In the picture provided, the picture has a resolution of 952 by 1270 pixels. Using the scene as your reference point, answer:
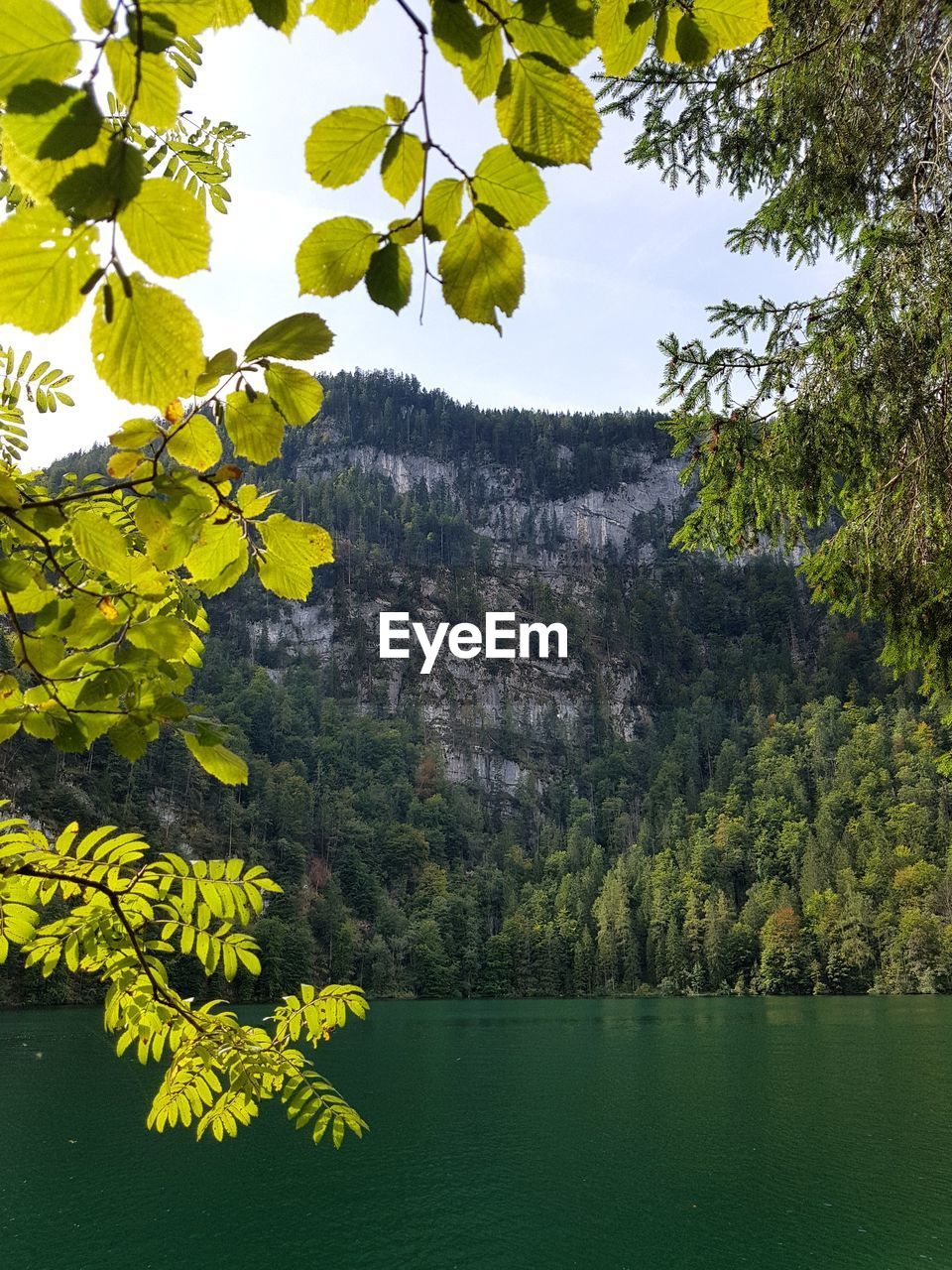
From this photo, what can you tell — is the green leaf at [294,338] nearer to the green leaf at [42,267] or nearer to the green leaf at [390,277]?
the green leaf at [390,277]

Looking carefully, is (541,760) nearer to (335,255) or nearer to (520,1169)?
(520,1169)

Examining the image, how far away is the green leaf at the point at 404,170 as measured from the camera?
51 centimetres

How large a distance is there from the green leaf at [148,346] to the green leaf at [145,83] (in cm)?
8

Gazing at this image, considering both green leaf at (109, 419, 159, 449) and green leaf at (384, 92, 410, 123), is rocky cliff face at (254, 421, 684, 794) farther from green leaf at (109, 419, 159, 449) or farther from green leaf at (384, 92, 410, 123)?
green leaf at (384, 92, 410, 123)

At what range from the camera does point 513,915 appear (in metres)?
77.6

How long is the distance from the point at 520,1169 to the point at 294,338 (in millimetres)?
19316

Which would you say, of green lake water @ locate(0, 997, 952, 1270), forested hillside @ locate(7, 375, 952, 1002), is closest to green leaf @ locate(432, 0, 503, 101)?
green lake water @ locate(0, 997, 952, 1270)

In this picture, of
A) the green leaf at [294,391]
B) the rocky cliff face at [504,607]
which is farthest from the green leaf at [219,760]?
the rocky cliff face at [504,607]

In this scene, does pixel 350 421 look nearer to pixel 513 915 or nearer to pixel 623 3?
pixel 513 915

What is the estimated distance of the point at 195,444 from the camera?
657mm

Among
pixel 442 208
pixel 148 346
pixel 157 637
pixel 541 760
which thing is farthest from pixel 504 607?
pixel 148 346

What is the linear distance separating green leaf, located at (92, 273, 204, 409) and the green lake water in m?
10.6

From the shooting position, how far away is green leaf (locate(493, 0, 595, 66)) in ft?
1.61

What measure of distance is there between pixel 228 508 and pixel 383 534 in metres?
121
